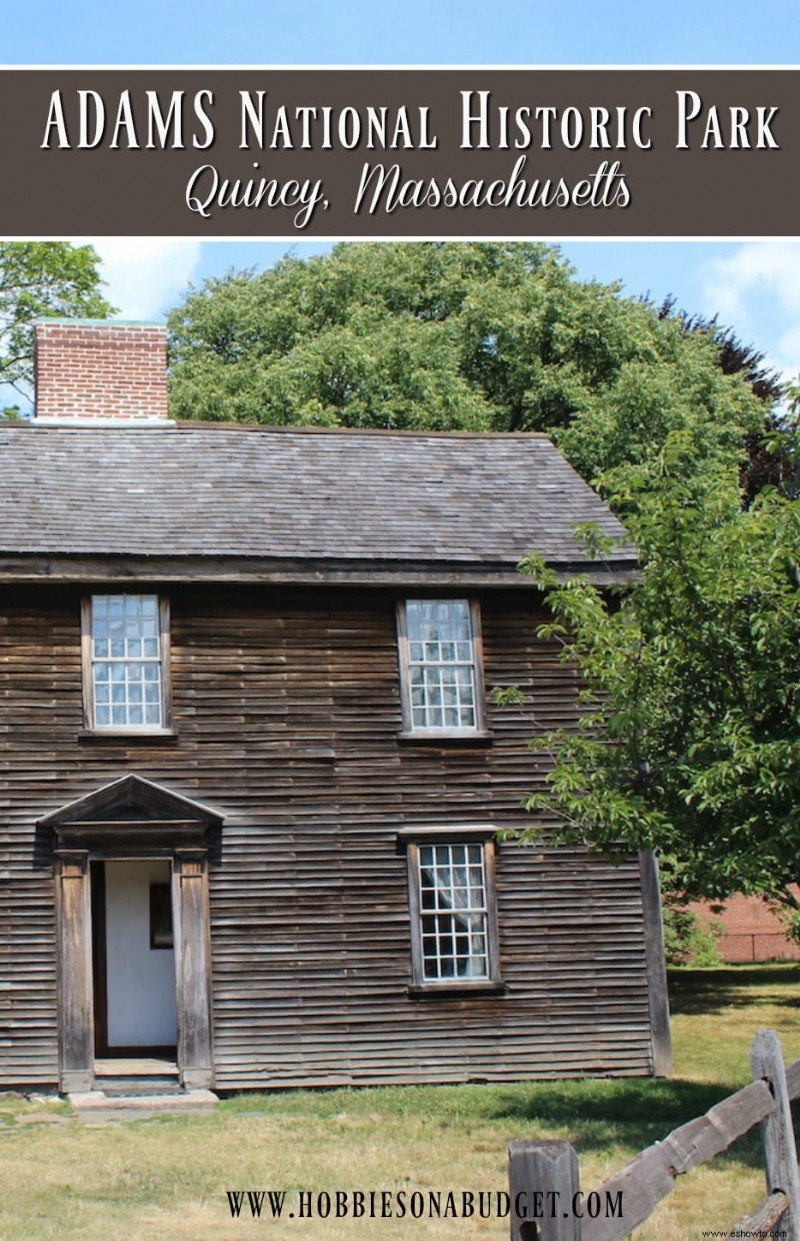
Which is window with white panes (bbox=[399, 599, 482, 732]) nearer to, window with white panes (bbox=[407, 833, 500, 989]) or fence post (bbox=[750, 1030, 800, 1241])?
window with white panes (bbox=[407, 833, 500, 989])

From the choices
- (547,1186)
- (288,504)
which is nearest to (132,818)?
(288,504)

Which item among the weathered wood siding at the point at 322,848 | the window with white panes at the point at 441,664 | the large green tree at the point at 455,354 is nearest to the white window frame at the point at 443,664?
the window with white panes at the point at 441,664

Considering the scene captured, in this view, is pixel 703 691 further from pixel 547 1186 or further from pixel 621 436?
pixel 621 436

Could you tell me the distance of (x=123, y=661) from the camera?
57.3ft

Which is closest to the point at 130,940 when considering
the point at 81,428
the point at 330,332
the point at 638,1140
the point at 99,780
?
the point at 99,780

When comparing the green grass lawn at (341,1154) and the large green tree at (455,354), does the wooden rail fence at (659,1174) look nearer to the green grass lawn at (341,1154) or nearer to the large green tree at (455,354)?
the green grass lawn at (341,1154)

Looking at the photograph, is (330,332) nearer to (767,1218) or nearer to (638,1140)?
(638,1140)

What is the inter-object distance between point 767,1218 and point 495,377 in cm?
2995

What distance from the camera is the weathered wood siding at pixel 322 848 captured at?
17.2 m

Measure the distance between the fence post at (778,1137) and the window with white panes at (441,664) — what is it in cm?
1032

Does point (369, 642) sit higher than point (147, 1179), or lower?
higher

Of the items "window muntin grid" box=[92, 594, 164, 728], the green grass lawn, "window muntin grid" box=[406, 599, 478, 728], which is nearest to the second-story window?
"window muntin grid" box=[92, 594, 164, 728]

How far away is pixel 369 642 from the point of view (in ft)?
59.8

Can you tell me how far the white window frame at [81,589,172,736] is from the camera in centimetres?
1741
